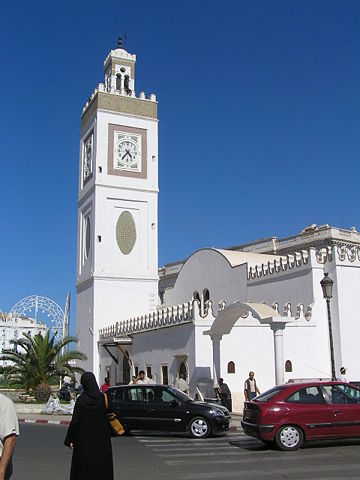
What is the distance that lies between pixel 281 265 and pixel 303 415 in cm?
1525

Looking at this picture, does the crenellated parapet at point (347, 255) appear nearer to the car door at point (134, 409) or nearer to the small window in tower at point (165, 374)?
the small window in tower at point (165, 374)

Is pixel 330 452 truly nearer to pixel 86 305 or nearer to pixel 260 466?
pixel 260 466

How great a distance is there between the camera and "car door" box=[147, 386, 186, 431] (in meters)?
14.6

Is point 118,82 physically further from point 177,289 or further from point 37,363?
point 37,363

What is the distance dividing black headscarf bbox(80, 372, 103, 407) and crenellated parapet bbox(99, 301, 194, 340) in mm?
18146

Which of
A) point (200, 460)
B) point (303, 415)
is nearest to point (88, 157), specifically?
point (303, 415)

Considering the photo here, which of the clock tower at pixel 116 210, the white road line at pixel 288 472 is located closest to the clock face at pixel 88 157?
the clock tower at pixel 116 210

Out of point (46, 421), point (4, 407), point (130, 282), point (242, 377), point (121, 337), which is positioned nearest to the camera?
point (4, 407)

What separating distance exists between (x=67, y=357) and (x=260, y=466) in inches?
678

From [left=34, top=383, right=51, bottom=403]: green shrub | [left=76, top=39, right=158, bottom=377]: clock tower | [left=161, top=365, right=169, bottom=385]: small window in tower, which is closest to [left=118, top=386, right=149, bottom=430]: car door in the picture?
[left=34, top=383, right=51, bottom=403]: green shrub

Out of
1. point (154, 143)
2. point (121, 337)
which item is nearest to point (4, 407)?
point (121, 337)

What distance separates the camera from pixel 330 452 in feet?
37.4

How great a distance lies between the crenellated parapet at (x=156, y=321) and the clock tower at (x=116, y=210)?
9.37 ft

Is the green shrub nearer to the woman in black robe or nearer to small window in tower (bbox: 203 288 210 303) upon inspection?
small window in tower (bbox: 203 288 210 303)
